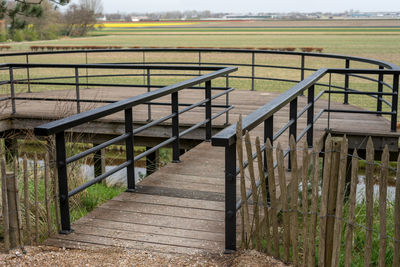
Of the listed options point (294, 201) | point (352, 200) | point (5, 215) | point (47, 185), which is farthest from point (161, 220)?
point (352, 200)

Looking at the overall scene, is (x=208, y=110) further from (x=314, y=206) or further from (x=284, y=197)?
(x=314, y=206)

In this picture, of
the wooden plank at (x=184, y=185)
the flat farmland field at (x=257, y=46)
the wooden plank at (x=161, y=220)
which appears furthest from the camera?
the flat farmland field at (x=257, y=46)

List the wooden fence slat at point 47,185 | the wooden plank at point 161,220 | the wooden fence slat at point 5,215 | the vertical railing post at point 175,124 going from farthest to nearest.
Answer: the vertical railing post at point 175,124 < the wooden plank at point 161,220 < the wooden fence slat at point 47,185 < the wooden fence slat at point 5,215

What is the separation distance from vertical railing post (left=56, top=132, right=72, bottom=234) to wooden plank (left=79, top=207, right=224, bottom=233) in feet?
1.36

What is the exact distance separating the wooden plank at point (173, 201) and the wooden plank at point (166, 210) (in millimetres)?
81

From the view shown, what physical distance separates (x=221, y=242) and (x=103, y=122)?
5.66 metres

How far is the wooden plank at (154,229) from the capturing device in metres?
4.47

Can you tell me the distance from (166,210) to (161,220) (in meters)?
0.26

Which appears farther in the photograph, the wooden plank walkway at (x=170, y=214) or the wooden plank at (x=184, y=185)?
the wooden plank at (x=184, y=185)

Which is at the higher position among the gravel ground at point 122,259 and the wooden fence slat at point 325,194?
the wooden fence slat at point 325,194

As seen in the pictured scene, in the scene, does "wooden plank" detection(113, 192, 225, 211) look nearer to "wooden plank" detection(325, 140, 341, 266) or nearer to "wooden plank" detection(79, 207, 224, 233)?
"wooden plank" detection(79, 207, 224, 233)

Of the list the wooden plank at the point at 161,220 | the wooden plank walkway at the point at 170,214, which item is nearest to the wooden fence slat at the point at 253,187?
the wooden plank walkway at the point at 170,214

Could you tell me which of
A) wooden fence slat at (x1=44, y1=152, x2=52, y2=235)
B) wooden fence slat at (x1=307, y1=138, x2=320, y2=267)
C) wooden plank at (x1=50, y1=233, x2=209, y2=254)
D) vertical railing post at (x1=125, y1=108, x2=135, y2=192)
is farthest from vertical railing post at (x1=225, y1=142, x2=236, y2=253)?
A: vertical railing post at (x1=125, y1=108, x2=135, y2=192)

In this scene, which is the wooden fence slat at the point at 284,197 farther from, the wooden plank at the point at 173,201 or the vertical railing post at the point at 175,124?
the vertical railing post at the point at 175,124
